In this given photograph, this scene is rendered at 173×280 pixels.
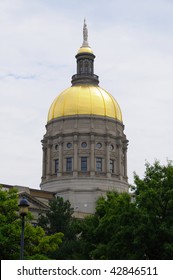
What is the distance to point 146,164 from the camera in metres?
38.2

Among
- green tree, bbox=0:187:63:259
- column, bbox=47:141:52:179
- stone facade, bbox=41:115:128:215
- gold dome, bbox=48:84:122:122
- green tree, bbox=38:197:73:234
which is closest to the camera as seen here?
green tree, bbox=0:187:63:259

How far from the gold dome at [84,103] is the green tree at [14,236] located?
201ft

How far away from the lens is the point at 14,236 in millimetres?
36438

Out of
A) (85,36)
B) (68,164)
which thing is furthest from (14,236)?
(85,36)

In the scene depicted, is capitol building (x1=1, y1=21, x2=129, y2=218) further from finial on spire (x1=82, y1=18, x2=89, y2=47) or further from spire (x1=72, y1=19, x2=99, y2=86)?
finial on spire (x1=82, y1=18, x2=89, y2=47)

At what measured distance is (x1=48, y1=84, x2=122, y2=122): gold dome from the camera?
103 metres

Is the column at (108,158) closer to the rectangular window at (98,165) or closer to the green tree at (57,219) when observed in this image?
the rectangular window at (98,165)

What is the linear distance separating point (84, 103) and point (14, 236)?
222ft

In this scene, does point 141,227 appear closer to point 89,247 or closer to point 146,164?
point 146,164

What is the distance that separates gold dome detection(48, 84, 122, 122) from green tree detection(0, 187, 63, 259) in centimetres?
6123

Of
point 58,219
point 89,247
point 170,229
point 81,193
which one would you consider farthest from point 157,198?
point 81,193

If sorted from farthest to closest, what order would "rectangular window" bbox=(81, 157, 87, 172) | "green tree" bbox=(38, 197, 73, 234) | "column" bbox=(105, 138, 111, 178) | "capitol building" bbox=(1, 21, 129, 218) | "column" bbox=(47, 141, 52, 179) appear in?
"column" bbox=(47, 141, 52, 179)
"rectangular window" bbox=(81, 157, 87, 172)
"column" bbox=(105, 138, 111, 178)
"capitol building" bbox=(1, 21, 129, 218)
"green tree" bbox=(38, 197, 73, 234)

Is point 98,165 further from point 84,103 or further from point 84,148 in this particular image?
point 84,103

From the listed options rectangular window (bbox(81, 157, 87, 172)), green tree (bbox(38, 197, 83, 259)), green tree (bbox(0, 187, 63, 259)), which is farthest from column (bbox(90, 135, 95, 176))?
green tree (bbox(0, 187, 63, 259))
